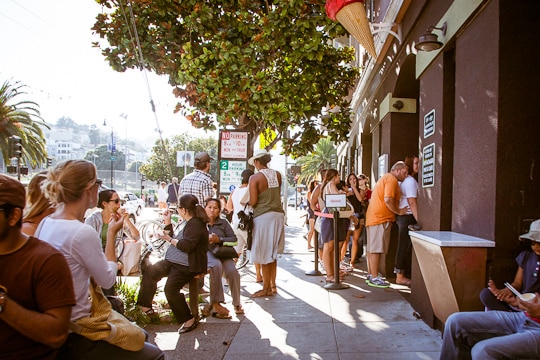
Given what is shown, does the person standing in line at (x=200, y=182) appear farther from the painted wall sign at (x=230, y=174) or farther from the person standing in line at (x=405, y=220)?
the person standing in line at (x=405, y=220)

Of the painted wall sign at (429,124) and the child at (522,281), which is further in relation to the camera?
the painted wall sign at (429,124)

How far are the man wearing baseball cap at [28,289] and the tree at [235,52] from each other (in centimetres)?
685

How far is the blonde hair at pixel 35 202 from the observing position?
10.2 ft

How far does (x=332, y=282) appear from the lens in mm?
7156

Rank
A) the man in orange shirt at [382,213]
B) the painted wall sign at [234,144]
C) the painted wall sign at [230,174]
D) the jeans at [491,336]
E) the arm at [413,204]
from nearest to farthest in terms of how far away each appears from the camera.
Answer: the jeans at [491,336] < the arm at [413,204] < the man in orange shirt at [382,213] < the painted wall sign at [234,144] < the painted wall sign at [230,174]

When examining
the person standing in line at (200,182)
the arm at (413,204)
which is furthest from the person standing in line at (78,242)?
the arm at (413,204)

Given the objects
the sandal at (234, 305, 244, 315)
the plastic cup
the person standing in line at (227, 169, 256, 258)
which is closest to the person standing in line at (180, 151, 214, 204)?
the person standing in line at (227, 169, 256, 258)

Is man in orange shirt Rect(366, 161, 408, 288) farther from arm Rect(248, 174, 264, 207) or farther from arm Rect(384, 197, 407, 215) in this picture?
arm Rect(248, 174, 264, 207)

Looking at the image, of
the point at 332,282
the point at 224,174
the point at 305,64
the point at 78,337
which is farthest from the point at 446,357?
the point at 305,64

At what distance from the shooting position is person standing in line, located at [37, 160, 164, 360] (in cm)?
241

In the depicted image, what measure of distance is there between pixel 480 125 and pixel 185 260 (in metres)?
3.37

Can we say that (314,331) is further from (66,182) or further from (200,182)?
(66,182)

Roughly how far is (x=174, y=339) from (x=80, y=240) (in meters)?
2.79

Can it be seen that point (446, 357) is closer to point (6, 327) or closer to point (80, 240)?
point (80, 240)
